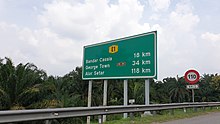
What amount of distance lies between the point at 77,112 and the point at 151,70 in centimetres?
626

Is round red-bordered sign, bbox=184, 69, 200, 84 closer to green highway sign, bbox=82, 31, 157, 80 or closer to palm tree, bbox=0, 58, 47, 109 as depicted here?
green highway sign, bbox=82, 31, 157, 80

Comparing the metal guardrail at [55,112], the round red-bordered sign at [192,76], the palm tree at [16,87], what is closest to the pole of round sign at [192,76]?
the round red-bordered sign at [192,76]

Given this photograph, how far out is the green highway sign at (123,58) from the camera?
13906 millimetres

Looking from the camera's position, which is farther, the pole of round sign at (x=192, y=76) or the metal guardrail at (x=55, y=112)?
the pole of round sign at (x=192, y=76)

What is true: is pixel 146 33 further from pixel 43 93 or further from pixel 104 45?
pixel 43 93

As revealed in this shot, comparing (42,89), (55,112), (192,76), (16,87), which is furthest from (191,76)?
(55,112)

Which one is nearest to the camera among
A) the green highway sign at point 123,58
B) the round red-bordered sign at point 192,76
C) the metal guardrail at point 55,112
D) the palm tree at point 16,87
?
the metal guardrail at point 55,112

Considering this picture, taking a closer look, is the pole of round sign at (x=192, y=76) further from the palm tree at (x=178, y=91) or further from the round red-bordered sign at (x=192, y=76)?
the palm tree at (x=178, y=91)

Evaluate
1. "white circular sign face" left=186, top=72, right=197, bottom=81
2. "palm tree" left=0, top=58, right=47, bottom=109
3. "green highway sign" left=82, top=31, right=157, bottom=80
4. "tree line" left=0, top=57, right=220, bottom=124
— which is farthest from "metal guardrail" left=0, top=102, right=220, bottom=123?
"palm tree" left=0, top=58, right=47, bottom=109

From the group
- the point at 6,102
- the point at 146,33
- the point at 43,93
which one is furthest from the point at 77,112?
the point at 43,93

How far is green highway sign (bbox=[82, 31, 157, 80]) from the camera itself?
13.9m

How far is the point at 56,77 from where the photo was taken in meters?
25.4

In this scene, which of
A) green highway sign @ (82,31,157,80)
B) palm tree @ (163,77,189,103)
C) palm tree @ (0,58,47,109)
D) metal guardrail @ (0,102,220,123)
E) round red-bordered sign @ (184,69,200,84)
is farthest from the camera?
palm tree @ (163,77,189,103)

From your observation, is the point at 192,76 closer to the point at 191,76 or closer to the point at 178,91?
Answer: the point at 191,76
